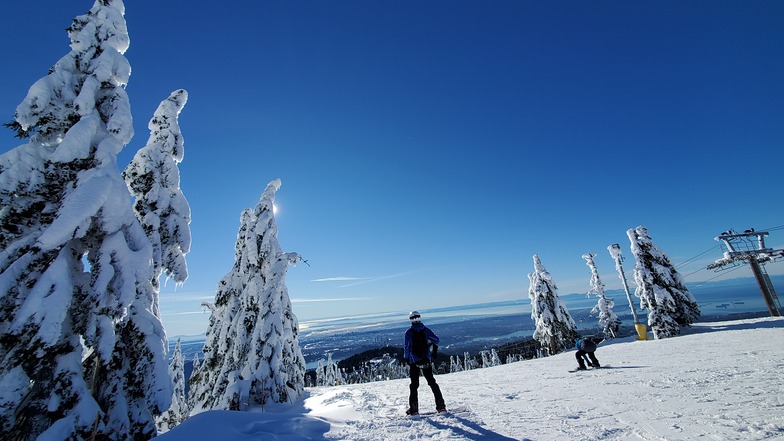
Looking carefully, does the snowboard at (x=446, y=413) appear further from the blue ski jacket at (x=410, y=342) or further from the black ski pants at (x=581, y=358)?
the black ski pants at (x=581, y=358)

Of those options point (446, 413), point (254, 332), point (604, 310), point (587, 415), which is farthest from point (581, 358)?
point (604, 310)

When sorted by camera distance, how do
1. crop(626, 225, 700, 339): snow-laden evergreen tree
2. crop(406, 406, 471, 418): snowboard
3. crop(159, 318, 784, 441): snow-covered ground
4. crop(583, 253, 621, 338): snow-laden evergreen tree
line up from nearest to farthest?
1. crop(159, 318, 784, 441): snow-covered ground
2. crop(406, 406, 471, 418): snowboard
3. crop(626, 225, 700, 339): snow-laden evergreen tree
4. crop(583, 253, 621, 338): snow-laden evergreen tree

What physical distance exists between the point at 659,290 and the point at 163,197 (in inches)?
1229

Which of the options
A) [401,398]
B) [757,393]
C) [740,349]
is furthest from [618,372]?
[401,398]

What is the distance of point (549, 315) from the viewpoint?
105 ft

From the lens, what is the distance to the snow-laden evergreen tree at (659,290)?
22812 millimetres

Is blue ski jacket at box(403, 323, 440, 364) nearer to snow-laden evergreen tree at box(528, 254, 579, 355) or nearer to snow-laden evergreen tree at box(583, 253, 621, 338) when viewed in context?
snow-laden evergreen tree at box(528, 254, 579, 355)

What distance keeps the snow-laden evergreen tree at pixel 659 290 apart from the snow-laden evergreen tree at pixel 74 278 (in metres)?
29.9

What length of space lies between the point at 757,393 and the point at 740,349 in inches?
310

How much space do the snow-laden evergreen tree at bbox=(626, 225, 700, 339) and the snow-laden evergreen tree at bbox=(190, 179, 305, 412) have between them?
25572mm

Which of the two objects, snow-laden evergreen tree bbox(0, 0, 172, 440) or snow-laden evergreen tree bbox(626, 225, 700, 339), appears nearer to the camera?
snow-laden evergreen tree bbox(0, 0, 172, 440)

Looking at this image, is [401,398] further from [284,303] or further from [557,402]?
[284,303]

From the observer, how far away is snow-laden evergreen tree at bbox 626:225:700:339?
22.8 meters

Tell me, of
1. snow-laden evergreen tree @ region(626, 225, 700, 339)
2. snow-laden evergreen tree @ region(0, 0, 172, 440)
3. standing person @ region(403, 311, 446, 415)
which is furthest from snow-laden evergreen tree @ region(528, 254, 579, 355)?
snow-laden evergreen tree @ region(0, 0, 172, 440)
